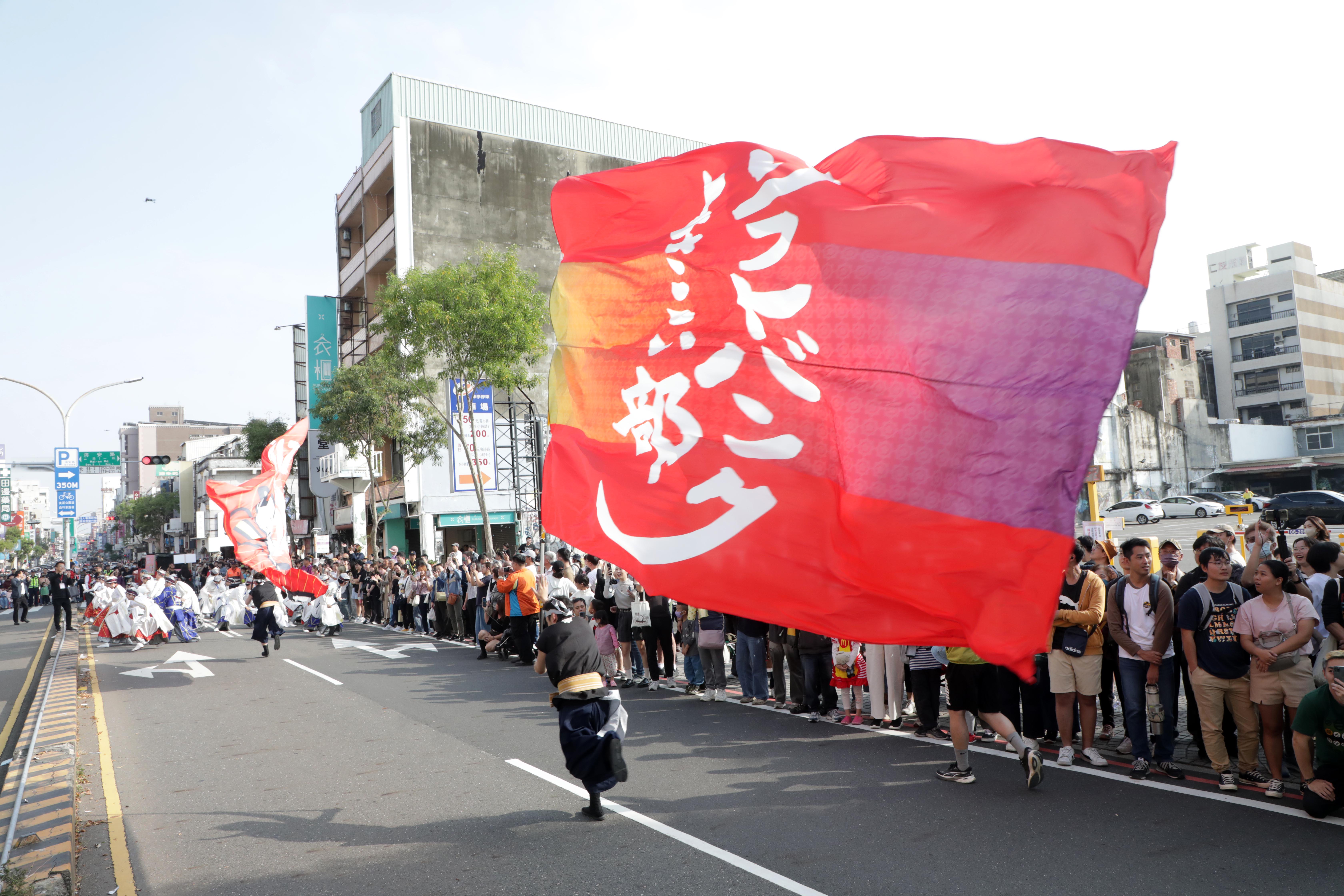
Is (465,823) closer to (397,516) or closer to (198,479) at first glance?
(397,516)

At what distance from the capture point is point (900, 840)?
20.1ft

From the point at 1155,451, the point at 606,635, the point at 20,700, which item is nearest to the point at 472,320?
the point at 20,700

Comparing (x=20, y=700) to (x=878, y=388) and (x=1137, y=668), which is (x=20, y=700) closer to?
(x=878, y=388)

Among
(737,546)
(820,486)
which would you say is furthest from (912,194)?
(737,546)

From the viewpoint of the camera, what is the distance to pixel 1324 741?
20.3ft

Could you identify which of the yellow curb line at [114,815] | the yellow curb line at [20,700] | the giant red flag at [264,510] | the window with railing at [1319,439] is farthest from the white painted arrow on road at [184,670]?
the window with railing at [1319,439]

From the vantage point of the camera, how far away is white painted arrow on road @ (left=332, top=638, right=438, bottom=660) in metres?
18.0

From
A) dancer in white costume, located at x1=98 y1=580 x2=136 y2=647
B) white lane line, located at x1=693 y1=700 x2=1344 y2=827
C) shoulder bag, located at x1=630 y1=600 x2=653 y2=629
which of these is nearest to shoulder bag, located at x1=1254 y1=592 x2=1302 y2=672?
white lane line, located at x1=693 y1=700 x2=1344 y2=827

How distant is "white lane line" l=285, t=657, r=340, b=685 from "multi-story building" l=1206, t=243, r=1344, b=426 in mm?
64594

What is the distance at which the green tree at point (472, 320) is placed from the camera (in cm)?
2459

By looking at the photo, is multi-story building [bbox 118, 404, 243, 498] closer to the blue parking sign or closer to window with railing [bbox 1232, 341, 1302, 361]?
the blue parking sign

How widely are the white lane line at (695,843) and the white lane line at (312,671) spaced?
7.42m

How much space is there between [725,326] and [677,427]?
61 cm

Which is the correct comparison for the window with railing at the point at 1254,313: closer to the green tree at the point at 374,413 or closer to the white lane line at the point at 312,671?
the green tree at the point at 374,413
